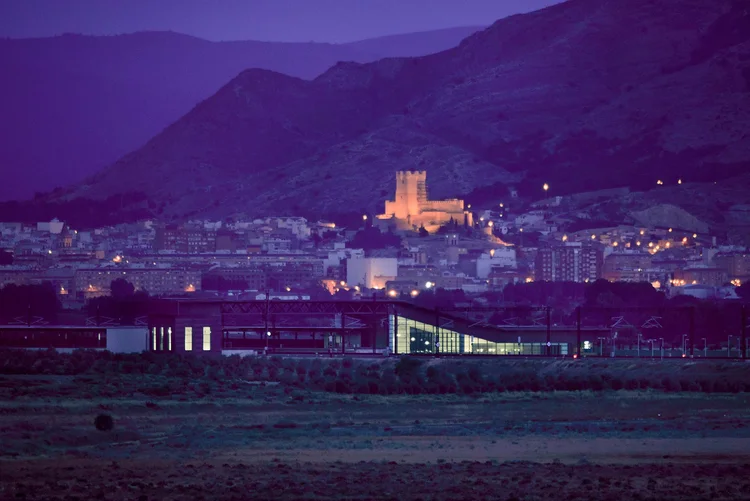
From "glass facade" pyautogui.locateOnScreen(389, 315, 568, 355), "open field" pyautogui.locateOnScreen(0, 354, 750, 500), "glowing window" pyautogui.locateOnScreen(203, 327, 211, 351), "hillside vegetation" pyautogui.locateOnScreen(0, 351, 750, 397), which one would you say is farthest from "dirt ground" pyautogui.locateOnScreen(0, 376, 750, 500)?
"glass facade" pyautogui.locateOnScreen(389, 315, 568, 355)

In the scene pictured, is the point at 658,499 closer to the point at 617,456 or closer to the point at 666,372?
the point at 617,456

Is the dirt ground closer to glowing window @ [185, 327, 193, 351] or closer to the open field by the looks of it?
the open field

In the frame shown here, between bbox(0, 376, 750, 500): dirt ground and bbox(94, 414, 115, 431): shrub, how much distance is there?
0.59ft

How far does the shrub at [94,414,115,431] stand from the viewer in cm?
3772

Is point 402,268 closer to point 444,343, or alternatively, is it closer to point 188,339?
point 444,343

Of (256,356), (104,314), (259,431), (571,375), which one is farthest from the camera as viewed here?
(104,314)

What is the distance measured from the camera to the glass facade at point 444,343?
228 feet

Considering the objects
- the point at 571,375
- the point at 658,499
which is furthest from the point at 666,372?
the point at 658,499

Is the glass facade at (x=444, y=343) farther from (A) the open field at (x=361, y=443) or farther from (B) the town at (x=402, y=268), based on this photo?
(B) the town at (x=402, y=268)

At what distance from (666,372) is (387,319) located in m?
17.9

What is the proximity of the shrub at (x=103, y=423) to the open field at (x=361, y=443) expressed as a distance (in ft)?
0.63

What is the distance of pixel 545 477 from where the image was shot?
3158 cm

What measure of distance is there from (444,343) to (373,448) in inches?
1381

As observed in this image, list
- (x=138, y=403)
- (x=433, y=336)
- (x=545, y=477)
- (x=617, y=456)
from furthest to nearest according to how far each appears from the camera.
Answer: (x=433, y=336), (x=138, y=403), (x=617, y=456), (x=545, y=477)
